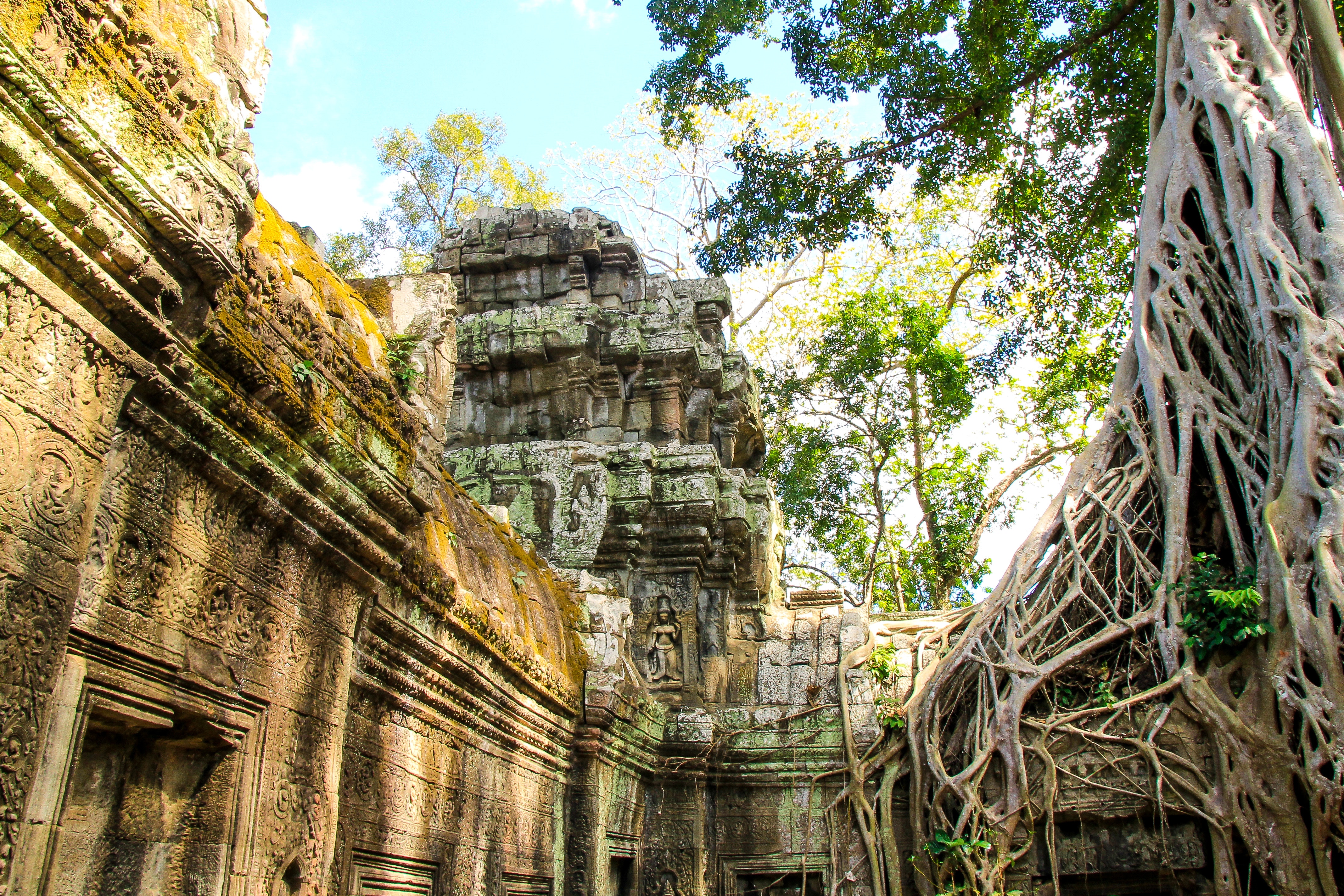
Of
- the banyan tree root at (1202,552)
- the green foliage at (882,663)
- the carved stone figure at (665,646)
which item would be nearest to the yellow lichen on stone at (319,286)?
the carved stone figure at (665,646)

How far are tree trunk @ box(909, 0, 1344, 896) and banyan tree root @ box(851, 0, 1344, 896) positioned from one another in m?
0.01

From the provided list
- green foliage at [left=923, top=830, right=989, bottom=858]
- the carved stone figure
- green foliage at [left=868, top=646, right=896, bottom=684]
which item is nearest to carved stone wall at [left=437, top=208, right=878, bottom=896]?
the carved stone figure

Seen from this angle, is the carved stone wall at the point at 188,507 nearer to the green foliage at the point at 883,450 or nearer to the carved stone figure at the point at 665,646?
the carved stone figure at the point at 665,646

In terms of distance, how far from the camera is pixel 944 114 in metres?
8.73

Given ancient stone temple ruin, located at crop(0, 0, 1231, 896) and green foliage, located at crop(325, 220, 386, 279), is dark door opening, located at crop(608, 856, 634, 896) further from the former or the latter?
green foliage, located at crop(325, 220, 386, 279)

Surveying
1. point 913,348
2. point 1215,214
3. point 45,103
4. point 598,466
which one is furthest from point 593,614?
point 913,348

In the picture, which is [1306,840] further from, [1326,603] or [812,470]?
[812,470]

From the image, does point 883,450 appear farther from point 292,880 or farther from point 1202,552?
point 292,880

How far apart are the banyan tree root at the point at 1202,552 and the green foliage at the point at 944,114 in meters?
1.45

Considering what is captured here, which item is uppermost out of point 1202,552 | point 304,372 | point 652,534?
point 652,534

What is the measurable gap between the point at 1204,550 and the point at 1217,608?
746mm

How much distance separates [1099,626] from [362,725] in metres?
4.49

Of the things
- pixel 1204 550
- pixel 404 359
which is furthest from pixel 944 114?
pixel 404 359

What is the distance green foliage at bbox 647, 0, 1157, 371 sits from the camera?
331 inches
